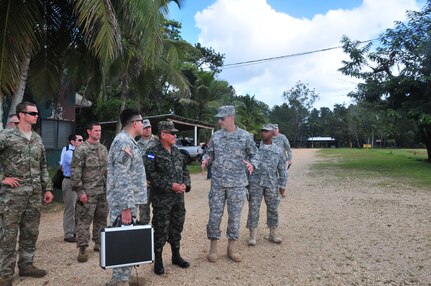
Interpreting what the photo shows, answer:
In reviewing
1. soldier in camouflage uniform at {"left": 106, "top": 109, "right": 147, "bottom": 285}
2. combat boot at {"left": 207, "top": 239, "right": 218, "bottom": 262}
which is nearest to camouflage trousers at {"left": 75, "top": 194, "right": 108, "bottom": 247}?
soldier in camouflage uniform at {"left": 106, "top": 109, "right": 147, "bottom": 285}

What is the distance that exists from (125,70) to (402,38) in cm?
1387

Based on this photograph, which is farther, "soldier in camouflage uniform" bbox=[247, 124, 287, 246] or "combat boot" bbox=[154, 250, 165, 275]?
"soldier in camouflage uniform" bbox=[247, 124, 287, 246]

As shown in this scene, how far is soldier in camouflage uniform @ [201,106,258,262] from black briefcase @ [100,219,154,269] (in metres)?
1.39

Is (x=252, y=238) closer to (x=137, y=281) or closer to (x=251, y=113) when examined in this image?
(x=137, y=281)

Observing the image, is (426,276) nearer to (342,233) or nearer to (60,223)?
(342,233)

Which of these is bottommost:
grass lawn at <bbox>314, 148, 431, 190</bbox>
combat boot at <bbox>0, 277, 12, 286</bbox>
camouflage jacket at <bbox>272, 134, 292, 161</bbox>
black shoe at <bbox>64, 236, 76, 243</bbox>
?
black shoe at <bbox>64, 236, 76, 243</bbox>

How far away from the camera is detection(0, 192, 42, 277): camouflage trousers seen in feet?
13.8

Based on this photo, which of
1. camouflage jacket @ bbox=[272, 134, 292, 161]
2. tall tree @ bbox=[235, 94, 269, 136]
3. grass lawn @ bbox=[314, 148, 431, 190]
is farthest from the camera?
tall tree @ bbox=[235, 94, 269, 136]

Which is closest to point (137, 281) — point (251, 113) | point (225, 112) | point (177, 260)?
point (177, 260)

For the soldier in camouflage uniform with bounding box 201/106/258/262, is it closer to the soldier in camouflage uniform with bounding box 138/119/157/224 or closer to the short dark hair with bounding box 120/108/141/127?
the soldier in camouflage uniform with bounding box 138/119/157/224

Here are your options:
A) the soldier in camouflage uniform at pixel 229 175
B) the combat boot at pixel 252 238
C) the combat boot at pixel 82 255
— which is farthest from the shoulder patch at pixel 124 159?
the combat boot at pixel 252 238

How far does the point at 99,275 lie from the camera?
4.60m

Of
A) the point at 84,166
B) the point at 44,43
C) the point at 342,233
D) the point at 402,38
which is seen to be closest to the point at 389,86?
the point at 402,38

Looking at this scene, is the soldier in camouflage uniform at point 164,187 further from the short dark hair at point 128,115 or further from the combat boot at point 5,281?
the combat boot at point 5,281
